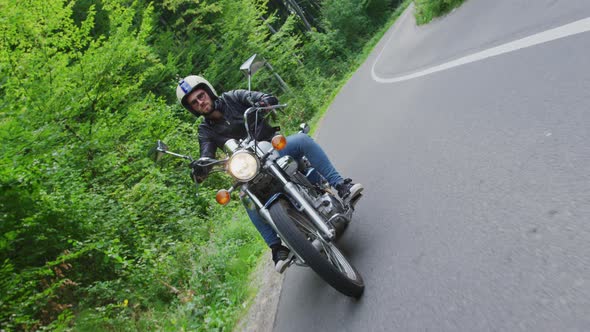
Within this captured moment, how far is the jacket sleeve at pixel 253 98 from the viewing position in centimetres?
418

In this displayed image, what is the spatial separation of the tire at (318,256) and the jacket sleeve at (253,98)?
1177 mm

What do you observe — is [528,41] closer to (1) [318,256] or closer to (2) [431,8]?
(1) [318,256]

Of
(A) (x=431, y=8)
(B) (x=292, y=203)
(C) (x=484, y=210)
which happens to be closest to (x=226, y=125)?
(B) (x=292, y=203)

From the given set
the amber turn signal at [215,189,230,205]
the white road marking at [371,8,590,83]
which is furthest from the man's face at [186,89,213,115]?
the white road marking at [371,8,590,83]

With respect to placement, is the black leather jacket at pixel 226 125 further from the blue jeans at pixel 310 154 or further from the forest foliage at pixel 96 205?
the forest foliage at pixel 96 205

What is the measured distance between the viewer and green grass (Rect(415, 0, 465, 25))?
1280 centimetres

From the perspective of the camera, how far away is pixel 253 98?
182 inches

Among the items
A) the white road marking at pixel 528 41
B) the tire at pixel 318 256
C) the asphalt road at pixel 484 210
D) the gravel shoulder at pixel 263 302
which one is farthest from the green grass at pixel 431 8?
the tire at pixel 318 256

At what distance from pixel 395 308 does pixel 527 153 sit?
155 cm

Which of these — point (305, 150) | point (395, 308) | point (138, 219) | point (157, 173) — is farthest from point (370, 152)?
point (157, 173)

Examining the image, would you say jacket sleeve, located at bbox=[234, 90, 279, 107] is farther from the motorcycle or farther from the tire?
the tire

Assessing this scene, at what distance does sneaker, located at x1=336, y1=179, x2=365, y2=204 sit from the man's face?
5.44 ft

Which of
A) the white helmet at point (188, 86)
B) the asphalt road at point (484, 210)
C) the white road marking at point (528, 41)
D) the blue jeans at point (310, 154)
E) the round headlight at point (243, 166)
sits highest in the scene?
the white helmet at point (188, 86)

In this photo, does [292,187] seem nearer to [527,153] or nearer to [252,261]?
[527,153]
